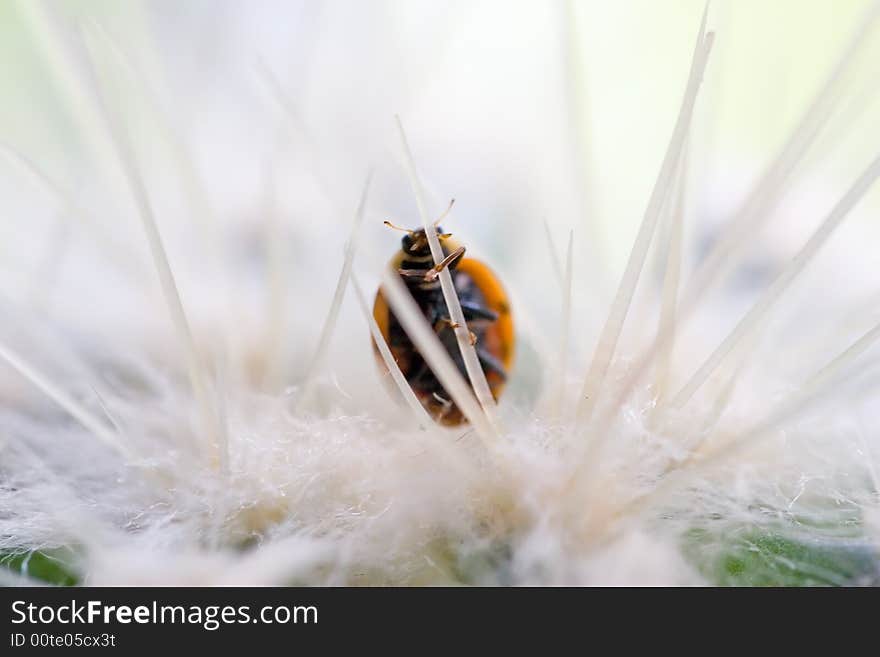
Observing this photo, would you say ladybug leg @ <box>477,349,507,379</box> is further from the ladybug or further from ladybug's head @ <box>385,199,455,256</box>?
ladybug's head @ <box>385,199,455,256</box>

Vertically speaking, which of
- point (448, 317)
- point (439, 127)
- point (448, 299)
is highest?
point (439, 127)

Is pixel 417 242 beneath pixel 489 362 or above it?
above

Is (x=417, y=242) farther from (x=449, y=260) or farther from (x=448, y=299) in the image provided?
(x=448, y=299)

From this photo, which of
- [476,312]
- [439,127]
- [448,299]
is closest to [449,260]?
[476,312]

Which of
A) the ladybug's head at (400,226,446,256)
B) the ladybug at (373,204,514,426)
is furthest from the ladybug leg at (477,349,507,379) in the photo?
the ladybug's head at (400,226,446,256)
